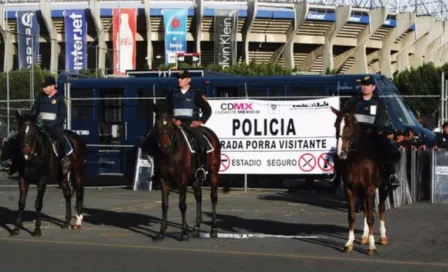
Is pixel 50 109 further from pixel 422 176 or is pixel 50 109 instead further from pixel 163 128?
pixel 422 176

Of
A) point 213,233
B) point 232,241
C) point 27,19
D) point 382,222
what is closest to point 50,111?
point 213,233

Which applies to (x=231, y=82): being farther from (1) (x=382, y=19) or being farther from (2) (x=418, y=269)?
(1) (x=382, y=19)

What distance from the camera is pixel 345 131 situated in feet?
35.3

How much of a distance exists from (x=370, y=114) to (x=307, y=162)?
10.4 m

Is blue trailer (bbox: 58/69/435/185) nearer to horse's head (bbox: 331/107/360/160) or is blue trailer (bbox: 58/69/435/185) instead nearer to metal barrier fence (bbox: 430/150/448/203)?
metal barrier fence (bbox: 430/150/448/203)

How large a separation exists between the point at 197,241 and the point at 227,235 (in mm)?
727

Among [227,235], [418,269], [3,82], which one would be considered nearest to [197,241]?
[227,235]

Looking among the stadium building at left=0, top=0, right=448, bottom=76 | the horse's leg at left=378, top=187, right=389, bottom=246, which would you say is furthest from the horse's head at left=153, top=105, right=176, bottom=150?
the stadium building at left=0, top=0, right=448, bottom=76

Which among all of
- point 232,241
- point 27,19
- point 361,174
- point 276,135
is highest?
point 27,19

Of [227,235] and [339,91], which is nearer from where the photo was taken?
[227,235]

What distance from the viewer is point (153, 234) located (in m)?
13.3

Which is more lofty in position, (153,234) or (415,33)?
(415,33)

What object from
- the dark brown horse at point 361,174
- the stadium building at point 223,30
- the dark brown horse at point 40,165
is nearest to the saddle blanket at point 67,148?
the dark brown horse at point 40,165

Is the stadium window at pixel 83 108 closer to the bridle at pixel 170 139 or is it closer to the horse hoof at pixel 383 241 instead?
the bridle at pixel 170 139
